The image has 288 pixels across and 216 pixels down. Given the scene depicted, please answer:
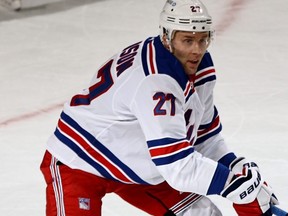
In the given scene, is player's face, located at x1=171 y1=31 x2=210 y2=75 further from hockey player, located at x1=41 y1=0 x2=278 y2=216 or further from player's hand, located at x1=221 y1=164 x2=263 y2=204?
player's hand, located at x1=221 y1=164 x2=263 y2=204

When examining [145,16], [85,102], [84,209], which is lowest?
[145,16]

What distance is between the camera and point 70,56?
5793 millimetres

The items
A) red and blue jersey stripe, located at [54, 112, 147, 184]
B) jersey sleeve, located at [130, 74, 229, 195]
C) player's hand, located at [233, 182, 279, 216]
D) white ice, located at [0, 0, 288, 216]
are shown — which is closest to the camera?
jersey sleeve, located at [130, 74, 229, 195]

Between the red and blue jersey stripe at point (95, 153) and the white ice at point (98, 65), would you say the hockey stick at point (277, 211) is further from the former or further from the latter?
the white ice at point (98, 65)

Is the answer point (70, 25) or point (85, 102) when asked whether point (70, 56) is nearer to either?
point (70, 25)

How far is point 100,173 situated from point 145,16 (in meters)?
3.26

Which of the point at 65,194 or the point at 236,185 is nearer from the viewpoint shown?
the point at 236,185

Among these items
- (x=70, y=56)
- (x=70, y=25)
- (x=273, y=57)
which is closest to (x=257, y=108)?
(x=273, y=57)

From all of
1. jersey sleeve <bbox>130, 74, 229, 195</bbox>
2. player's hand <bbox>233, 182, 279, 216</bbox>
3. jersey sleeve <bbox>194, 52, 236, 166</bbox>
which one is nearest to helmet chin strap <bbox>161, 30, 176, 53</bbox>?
jersey sleeve <bbox>130, 74, 229, 195</bbox>

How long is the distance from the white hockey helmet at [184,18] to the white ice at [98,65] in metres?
1.14

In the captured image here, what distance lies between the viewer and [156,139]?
2979 millimetres

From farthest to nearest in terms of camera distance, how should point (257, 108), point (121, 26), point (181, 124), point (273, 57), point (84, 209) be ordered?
point (121, 26) → point (273, 57) → point (257, 108) → point (84, 209) → point (181, 124)

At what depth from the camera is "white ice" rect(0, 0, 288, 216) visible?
14.3 feet

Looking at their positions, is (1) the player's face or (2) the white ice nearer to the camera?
(1) the player's face
